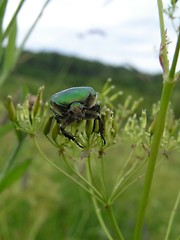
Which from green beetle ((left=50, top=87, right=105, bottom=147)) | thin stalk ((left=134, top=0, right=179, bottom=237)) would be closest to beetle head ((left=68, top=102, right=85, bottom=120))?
green beetle ((left=50, top=87, right=105, bottom=147))

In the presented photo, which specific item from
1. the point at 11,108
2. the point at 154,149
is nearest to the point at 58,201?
the point at 11,108

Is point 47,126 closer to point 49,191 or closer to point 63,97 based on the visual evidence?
point 63,97

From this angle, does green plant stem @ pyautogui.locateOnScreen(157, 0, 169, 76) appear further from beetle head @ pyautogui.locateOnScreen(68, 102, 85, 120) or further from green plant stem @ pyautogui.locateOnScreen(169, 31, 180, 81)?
beetle head @ pyautogui.locateOnScreen(68, 102, 85, 120)

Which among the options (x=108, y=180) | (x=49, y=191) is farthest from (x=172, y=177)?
Result: (x=49, y=191)

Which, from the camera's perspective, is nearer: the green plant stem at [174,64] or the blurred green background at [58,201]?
the green plant stem at [174,64]

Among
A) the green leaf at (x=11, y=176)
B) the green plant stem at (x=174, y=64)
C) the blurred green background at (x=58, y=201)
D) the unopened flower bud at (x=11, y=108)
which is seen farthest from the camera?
the blurred green background at (x=58, y=201)

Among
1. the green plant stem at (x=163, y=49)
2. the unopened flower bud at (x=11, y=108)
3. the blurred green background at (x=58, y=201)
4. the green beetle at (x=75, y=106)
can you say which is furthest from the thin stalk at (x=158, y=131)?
the blurred green background at (x=58, y=201)

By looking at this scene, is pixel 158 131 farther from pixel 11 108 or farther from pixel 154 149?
pixel 11 108

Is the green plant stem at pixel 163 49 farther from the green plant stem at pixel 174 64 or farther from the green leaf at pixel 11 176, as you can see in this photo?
the green leaf at pixel 11 176
